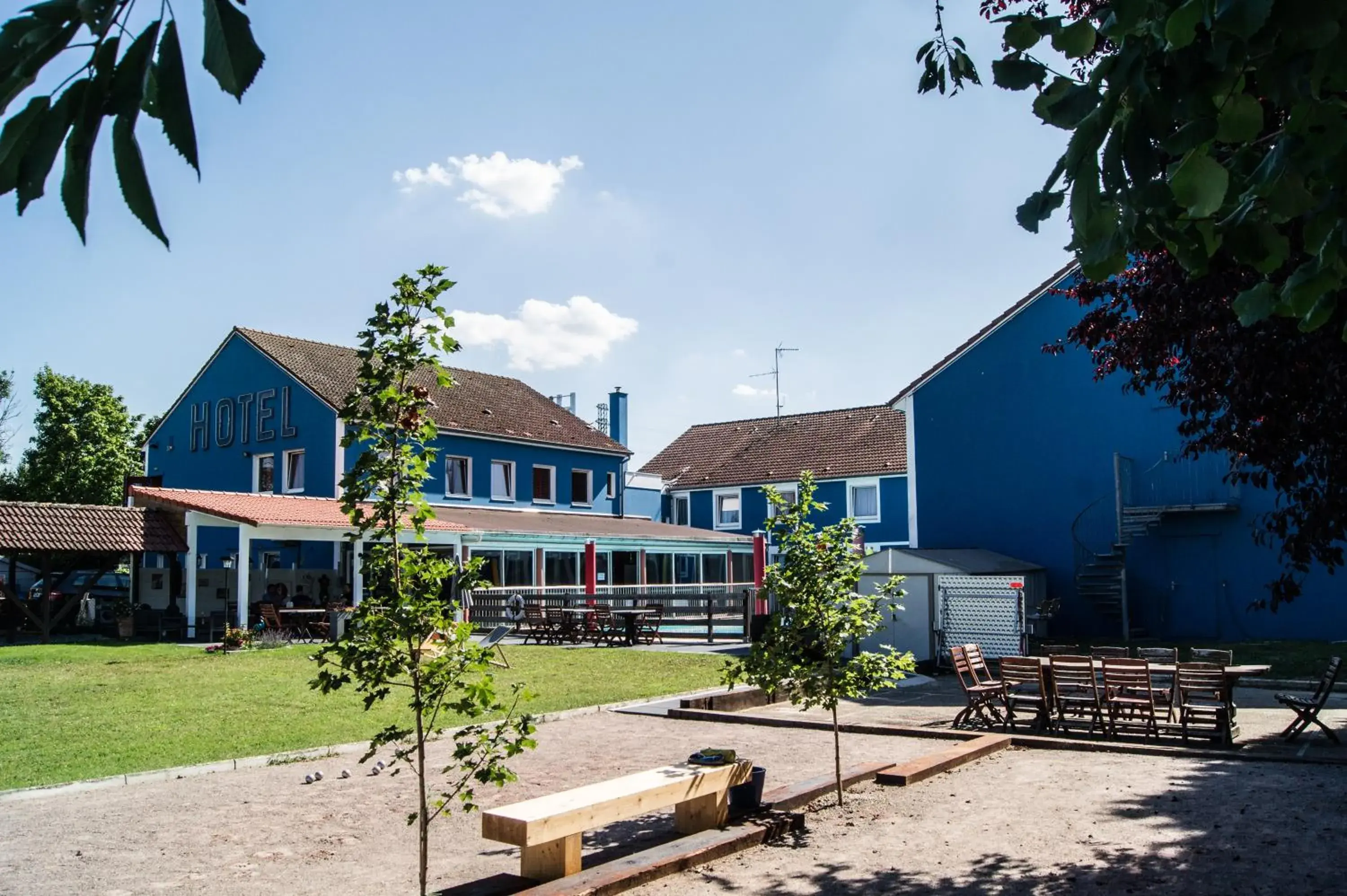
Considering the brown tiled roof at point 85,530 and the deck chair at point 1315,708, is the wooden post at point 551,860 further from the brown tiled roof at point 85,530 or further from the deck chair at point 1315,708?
the brown tiled roof at point 85,530

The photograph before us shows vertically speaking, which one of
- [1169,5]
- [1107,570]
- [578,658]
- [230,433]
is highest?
[230,433]

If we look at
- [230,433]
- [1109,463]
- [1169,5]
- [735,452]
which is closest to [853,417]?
[735,452]

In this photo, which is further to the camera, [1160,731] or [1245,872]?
[1160,731]

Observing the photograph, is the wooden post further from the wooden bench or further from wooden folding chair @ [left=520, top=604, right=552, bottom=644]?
wooden folding chair @ [left=520, top=604, right=552, bottom=644]

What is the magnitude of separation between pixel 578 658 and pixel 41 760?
11.8 meters

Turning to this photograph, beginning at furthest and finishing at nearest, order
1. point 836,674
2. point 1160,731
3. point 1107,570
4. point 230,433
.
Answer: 1. point 230,433
2. point 1107,570
3. point 1160,731
4. point 836,674

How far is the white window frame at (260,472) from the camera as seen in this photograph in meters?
33.7

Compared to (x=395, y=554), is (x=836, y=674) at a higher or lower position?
lower

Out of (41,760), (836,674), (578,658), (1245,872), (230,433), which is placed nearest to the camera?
(1245,872)

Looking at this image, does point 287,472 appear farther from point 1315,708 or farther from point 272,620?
point 1315,708

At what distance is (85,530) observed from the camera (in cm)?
2536

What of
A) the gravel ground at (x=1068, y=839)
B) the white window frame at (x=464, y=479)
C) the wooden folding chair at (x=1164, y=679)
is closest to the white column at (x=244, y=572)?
the white window frame at (x=464, y=479)

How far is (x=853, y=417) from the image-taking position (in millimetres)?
41406

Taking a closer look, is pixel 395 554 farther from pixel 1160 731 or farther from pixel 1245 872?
pixel 1160 731
